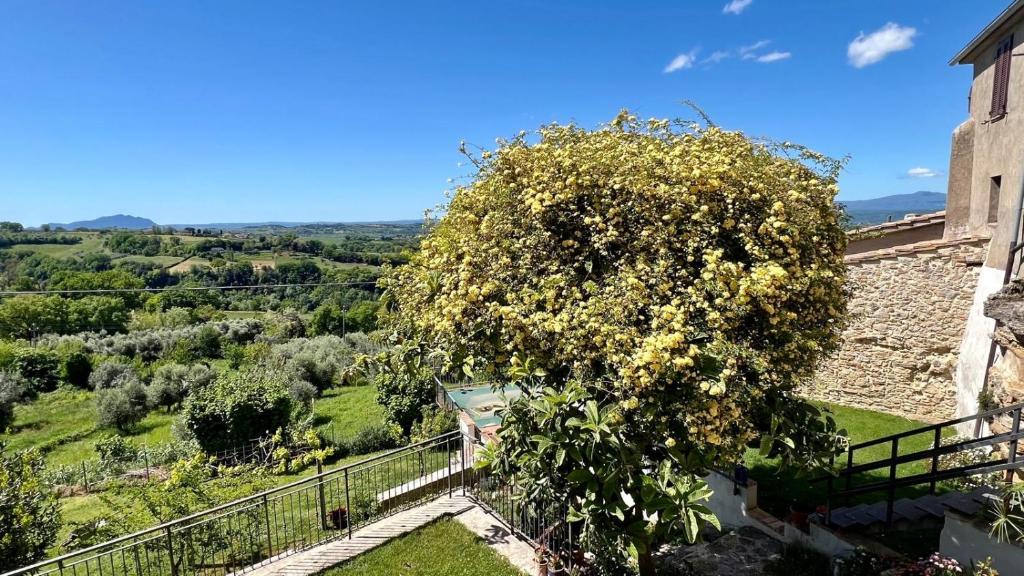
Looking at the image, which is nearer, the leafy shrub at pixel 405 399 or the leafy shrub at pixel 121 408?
the leafy shrub at pixel 405 399

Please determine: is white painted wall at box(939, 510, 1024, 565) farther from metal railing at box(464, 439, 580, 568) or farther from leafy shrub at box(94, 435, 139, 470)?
leafy shrub at box(94, 435, 139, 470)

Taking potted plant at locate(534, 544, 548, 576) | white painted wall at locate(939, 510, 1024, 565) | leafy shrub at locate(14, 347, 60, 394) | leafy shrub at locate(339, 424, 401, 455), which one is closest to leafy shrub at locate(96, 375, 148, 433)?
leafy shrub at locate(14, 347, 60, 394)

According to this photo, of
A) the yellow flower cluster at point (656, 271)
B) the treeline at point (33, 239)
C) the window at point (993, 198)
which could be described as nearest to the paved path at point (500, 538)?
the yellow flower cluster at point (656, 271)

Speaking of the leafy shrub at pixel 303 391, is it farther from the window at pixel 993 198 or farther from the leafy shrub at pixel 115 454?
the window at pixel 993 198

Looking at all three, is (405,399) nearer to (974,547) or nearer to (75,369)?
(974,547)

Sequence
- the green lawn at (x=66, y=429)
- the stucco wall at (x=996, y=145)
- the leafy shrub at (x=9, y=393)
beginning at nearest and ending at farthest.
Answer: the stucco wall at (x=996, y=145)
the green lawn at (x=66, y=429)
the leafy shrub at (x=9, y=393)

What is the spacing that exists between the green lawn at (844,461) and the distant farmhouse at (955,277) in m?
0.70

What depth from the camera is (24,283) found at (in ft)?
192

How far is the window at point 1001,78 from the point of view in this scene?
8797 mm

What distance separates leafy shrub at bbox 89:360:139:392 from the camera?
27.6 metres

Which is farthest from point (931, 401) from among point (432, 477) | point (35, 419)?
point (35, 419)

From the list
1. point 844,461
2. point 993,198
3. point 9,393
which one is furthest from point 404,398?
point 9,393

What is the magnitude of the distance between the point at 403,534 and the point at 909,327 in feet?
34.6

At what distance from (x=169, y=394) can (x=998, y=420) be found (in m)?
29.5
